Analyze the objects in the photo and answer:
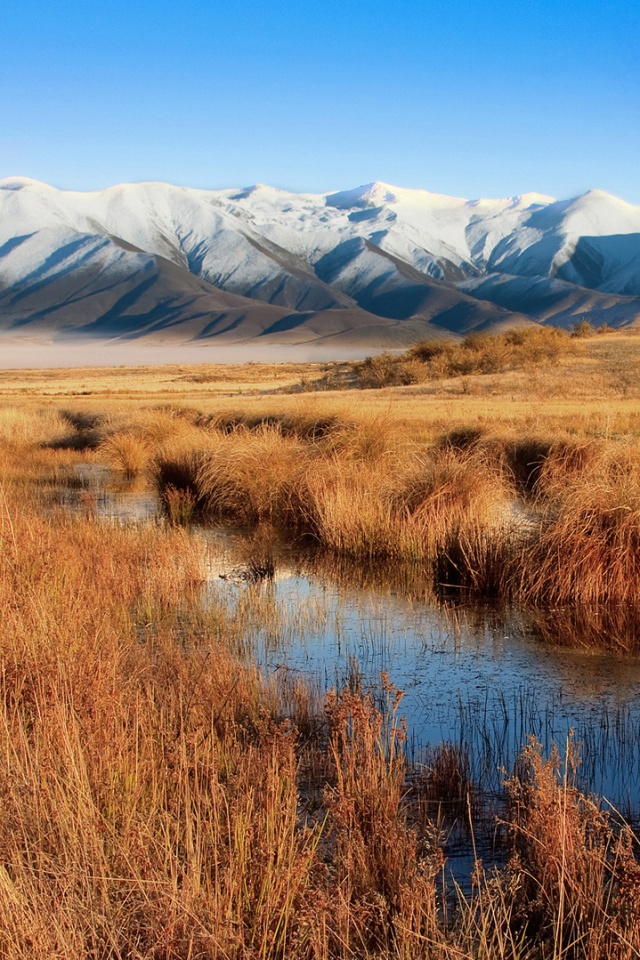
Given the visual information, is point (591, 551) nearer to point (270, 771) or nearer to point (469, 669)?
point (469, 669)

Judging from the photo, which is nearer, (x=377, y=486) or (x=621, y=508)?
(x=621, y=508)

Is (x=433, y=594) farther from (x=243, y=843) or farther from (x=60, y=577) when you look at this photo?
(x=243, y=843)

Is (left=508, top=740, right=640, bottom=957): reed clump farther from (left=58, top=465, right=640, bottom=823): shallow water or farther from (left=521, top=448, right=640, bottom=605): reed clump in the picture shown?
(left=521, top=448, right=640, bottom=605): reed clump

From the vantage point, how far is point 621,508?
420 inches

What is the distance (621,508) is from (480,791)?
216 inches

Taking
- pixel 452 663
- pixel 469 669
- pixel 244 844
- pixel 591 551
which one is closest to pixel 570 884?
pixel 244 844

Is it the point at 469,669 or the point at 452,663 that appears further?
the point at 452,663

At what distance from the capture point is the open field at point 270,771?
12.5 feet

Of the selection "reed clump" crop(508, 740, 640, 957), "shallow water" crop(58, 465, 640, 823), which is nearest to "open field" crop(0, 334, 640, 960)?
"reed clump" crop(508, 740, 640, 957)

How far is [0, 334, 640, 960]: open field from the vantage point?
12.5ft

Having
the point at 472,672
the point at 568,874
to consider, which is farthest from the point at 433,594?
the point at 568,874

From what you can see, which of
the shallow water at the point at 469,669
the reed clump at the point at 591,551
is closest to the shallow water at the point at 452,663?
the shallow water at the point at 469,669

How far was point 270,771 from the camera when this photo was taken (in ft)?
15.5

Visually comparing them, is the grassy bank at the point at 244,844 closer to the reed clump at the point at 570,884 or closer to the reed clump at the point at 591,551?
the reed clump at the point at 570,884
